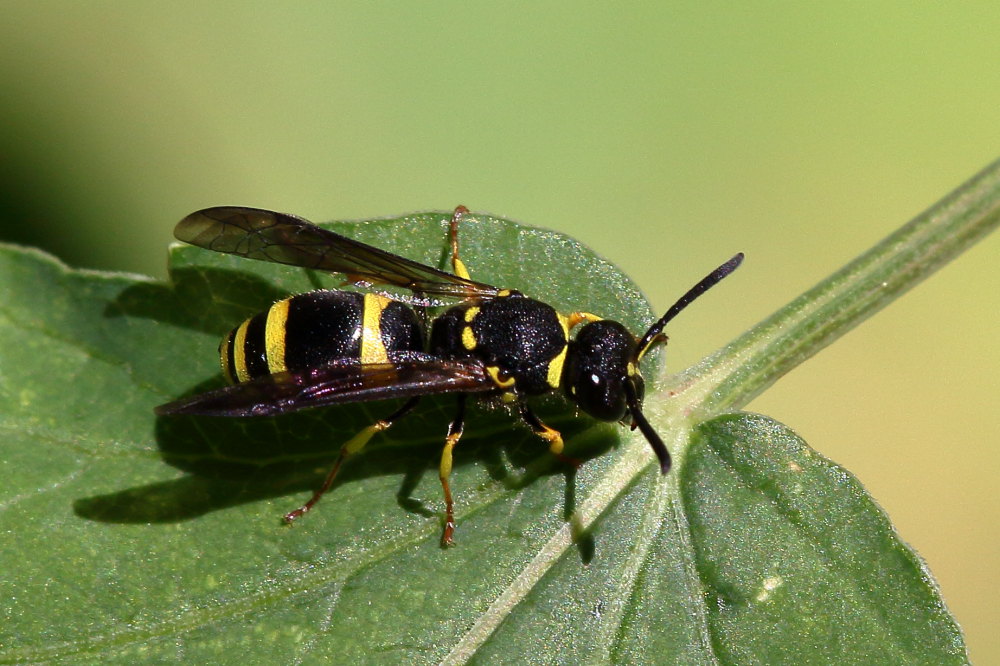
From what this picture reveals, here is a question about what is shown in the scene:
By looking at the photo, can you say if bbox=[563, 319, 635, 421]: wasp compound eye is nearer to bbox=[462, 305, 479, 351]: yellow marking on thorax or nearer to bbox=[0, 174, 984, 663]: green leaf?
bbox=[0, 174, 984, 663]: green leaf

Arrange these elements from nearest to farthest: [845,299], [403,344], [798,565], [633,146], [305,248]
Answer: [798,565] → [845,299] → [403,344] → [305,248] → [633,146]

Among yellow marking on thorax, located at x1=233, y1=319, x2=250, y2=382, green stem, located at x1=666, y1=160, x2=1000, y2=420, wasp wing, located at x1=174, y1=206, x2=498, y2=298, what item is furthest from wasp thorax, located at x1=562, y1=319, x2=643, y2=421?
yellow marking on thorax, located at x1=233, y1=319, x2=250, y2=382

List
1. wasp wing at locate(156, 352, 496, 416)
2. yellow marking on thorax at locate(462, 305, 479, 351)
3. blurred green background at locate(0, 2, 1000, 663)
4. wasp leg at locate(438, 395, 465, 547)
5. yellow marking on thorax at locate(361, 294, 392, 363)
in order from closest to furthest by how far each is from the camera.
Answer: wasp wing at locate(156, 352, 496, 416)
wasp leg at locate(438, 395, 465, 547)
yellow marking on thorax at locate(361, 294, 392, 363)
yellow marking on thorax at locate(462, 305, 479, 351)
blurred green background at locate(0, 2, 1000, 663)

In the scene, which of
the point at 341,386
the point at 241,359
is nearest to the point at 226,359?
the point at 241,359

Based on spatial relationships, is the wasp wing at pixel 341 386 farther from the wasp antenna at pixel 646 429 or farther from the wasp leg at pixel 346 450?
the wasp antenna at pixel 646 429

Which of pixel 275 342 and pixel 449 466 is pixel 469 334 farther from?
pixel 275 342

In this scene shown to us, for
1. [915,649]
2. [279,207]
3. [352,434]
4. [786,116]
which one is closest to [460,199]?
[279,207]
